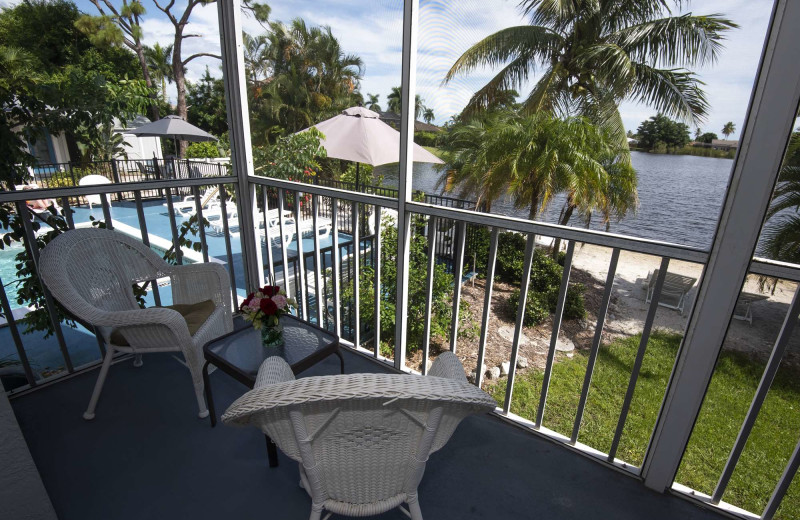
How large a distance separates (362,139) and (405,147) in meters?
1.70

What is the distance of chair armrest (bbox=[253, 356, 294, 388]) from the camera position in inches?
44.6

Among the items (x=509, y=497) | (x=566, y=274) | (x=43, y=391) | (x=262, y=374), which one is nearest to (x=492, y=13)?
(x=566, y=274)

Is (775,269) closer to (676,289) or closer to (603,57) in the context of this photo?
(603,57)

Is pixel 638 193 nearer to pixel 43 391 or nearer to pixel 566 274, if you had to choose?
pixel 566 274

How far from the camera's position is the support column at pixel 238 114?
97.0 inches

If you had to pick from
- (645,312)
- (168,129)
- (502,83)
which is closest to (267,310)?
(502,83)

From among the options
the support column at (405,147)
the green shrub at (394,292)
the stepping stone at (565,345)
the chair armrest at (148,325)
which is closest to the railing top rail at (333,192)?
the support column at (405,147)

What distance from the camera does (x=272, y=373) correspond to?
3.89 feet

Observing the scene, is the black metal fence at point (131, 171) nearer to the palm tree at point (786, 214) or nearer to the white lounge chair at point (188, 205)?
the white lounge chair at point (188, 205)

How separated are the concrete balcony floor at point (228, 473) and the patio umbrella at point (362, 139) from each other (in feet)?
7.73

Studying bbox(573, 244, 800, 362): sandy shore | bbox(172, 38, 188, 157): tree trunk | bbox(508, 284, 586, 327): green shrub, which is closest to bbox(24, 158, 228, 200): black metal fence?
bbox(172, 38, 188, 157): tree trunk

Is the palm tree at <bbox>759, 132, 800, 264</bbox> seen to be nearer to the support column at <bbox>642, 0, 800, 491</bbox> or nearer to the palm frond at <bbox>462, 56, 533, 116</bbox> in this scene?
the support column at <bbox>642, 0, 800, 491</bbox>

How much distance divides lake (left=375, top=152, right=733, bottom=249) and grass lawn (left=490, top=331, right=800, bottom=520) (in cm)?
365

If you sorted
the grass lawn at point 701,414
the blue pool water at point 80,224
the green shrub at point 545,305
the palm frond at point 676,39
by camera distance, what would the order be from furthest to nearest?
1. the green shrub at point 545,305
2. the grass lawn at point 701,414
3. the blue pool water at point 80,224
4. the palm frond at point 676,39
